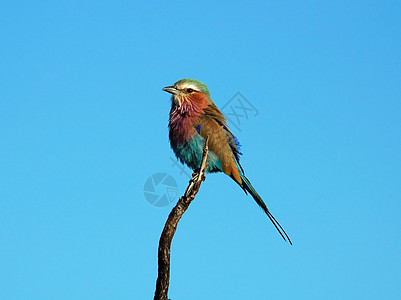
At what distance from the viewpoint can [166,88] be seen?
26.1 feet

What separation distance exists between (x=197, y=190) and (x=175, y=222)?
0.57m

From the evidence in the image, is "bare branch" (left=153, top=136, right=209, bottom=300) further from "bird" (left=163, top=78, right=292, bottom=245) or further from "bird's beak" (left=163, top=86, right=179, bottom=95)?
"bird's beak" (left=163, top=86, right=179, bottom=95)

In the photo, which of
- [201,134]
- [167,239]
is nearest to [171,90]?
[201,134]

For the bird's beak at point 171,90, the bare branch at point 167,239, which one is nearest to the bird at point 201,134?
the bird's beak at point 171,90

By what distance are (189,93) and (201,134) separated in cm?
79

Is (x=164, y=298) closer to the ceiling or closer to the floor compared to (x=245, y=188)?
closer to the floor

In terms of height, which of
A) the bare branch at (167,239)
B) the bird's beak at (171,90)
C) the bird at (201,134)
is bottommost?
the bare branch at (167,239)

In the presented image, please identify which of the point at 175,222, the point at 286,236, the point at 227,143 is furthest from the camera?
the point at 227,143

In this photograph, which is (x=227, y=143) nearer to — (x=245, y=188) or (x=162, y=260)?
(x=245, y=188)

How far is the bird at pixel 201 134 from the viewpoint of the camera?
7.47m

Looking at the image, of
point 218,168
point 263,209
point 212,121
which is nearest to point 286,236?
point 263,209

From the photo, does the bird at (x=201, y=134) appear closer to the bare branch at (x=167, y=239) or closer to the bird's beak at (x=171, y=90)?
the bird's beak at (x=171, y=90)

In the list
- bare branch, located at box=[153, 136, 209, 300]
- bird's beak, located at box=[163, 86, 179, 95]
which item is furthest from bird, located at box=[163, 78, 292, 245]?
bare branch, located at box=[153, 136, 209, 300]

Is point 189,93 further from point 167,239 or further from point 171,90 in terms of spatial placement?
point 167,239
